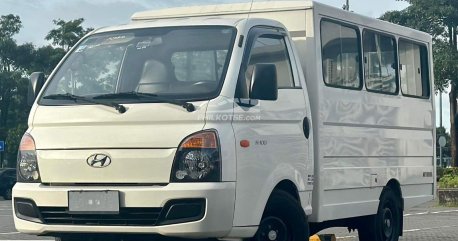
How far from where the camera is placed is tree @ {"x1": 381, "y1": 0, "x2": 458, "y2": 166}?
174 feet

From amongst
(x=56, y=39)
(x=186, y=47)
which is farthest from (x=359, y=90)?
(x=56, y=39)

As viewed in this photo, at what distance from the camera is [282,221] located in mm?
8984

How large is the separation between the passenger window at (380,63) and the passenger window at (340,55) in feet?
0.81

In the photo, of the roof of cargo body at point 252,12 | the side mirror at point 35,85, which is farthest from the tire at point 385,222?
the side mirror at point 35,85

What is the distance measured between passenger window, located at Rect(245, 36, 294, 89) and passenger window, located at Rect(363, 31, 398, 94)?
6.75 feet

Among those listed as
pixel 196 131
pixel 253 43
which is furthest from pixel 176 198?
pixel 253 43

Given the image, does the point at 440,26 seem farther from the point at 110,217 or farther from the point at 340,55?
the point at 110,217

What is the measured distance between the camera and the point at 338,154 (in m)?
10.3

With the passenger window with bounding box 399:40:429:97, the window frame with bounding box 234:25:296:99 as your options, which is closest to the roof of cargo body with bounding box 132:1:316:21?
the window frame with bounding box 234:25:296:99

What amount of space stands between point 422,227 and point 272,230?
10.6 meters

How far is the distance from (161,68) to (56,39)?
6226 centimetres

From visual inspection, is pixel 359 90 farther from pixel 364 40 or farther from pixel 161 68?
pixel 161 68

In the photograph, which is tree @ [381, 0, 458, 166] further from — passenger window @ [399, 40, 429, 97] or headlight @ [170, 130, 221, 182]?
headlight @ [170, 130, 221, 182]

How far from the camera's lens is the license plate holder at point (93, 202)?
8.00 m
